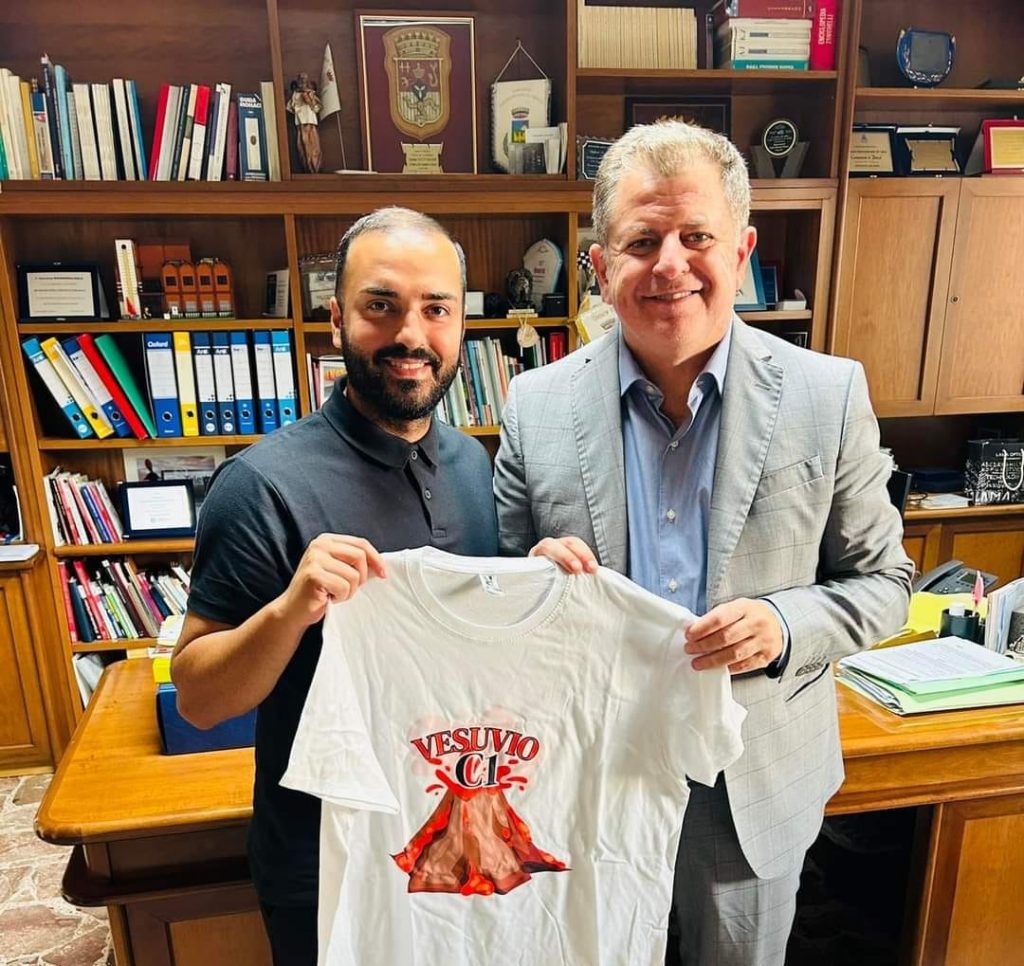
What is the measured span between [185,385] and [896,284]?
2776mm

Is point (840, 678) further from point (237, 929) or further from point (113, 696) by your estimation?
point (113, 696)

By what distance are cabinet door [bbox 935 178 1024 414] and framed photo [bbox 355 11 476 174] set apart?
→ 1.98 meters

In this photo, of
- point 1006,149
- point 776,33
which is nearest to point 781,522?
point 776,33

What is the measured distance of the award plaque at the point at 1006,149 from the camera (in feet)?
9.89

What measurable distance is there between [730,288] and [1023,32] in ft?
10.4

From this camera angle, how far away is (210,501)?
1.03m

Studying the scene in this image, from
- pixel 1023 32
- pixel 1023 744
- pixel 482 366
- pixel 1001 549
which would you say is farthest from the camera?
pixel 1001 549

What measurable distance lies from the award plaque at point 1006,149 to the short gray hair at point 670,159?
263cm

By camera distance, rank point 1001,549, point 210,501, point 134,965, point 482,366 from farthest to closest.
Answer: point 1001,549 < point 482,366 < point 134,965 < point 210,501

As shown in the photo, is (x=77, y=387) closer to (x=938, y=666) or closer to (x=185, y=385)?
(x=185, y=385)

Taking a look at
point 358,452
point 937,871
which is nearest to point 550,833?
point 358,452

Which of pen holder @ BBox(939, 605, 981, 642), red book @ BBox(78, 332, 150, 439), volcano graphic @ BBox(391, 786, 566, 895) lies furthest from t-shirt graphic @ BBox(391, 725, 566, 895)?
red book @ BBox(78, 332, 150, 439)

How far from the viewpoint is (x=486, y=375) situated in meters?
2.92

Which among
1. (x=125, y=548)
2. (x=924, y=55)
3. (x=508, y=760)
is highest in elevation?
(x=924, y=55)
